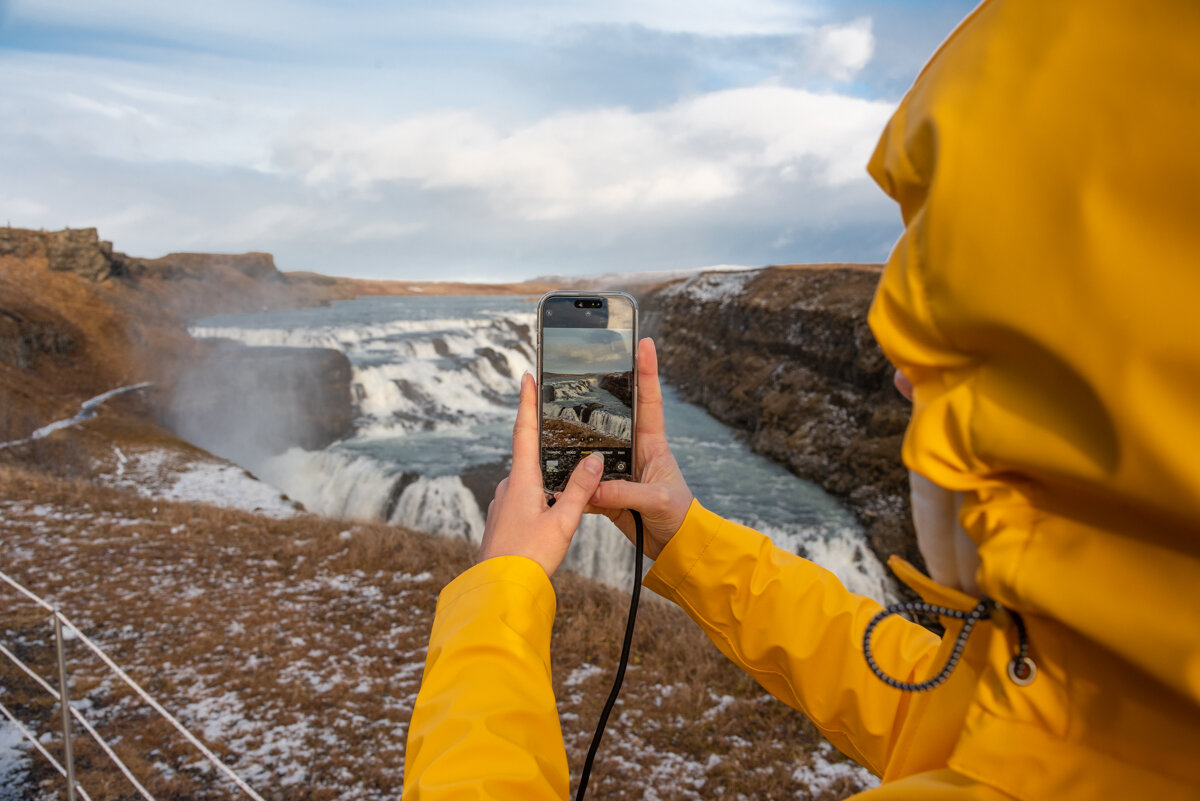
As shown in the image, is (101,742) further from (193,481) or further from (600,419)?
(193,481)

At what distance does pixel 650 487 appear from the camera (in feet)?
6.31

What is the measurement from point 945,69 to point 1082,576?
2.01 ft

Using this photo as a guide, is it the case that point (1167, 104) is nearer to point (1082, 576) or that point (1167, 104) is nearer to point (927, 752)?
point (1082, 576)

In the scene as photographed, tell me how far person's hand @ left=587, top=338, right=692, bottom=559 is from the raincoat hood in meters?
1.13

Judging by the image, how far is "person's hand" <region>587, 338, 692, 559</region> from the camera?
1901mm

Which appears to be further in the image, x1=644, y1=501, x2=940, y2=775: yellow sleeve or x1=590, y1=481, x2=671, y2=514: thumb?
x1=590, y1=481, x2=671, y2=514: thumb

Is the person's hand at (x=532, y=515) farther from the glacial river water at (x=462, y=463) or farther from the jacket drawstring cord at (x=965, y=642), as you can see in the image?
the glacial river water at (x=462, y=463)

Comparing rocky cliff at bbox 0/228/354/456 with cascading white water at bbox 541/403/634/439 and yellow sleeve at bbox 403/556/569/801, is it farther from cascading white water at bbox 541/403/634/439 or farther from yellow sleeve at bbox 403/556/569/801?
yellow sleeve at bbox 403/556/569/801

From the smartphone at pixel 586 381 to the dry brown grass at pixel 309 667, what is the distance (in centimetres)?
398

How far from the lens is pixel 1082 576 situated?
2.39 ft

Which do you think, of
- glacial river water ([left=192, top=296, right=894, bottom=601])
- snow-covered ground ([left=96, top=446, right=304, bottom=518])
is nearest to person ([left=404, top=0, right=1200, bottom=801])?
glacial river water ([left=192, top=296, right=894, bottom=601])

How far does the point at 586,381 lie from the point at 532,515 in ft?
2.94

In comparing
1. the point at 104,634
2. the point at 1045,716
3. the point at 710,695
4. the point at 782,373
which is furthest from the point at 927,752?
the point at 782,373

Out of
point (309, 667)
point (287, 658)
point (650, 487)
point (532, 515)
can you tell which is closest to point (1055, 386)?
point (532, 515)
